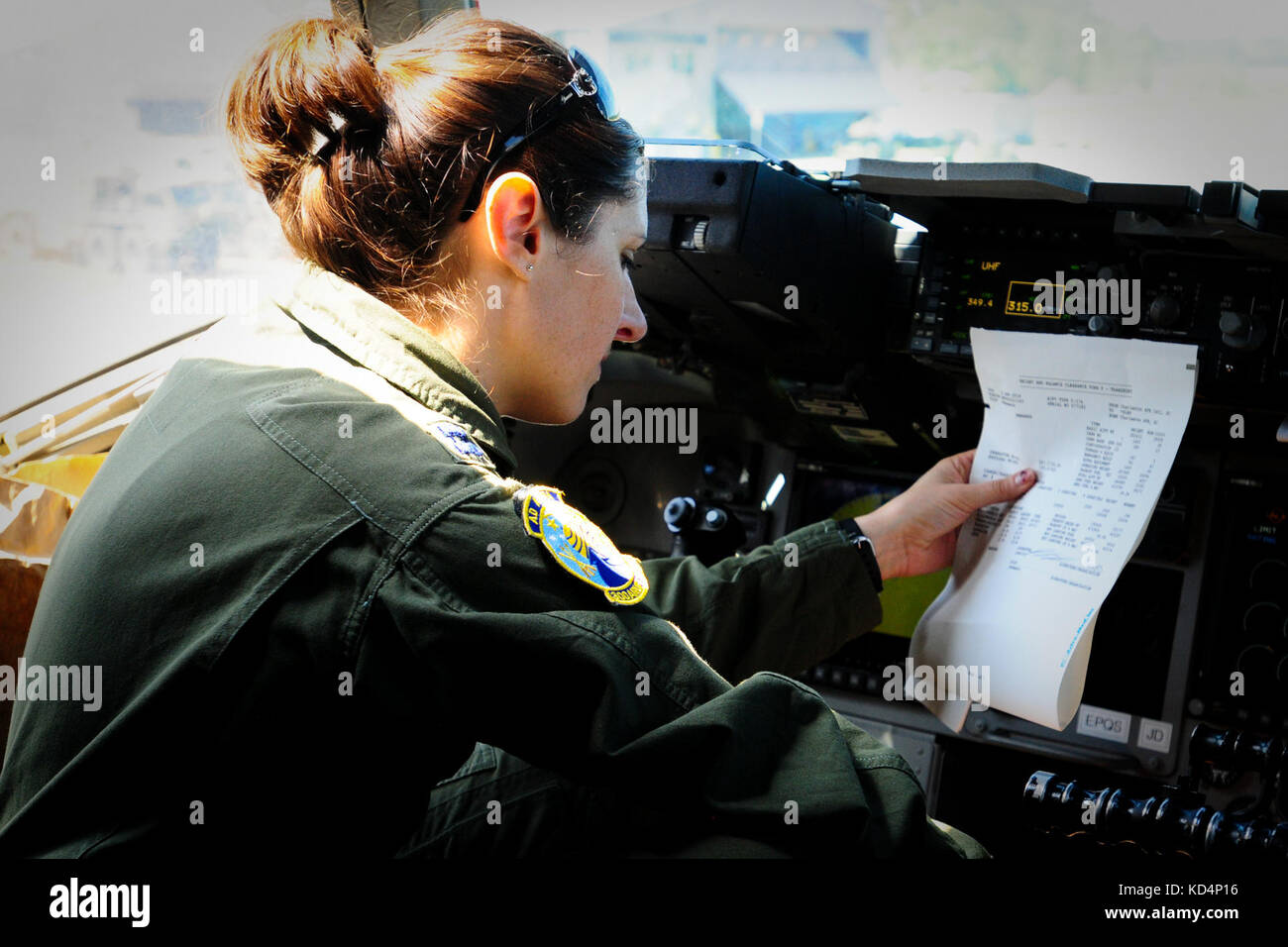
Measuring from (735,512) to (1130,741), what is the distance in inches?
27.5

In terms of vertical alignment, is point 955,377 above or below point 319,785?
above

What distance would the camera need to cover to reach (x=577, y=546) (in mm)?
891

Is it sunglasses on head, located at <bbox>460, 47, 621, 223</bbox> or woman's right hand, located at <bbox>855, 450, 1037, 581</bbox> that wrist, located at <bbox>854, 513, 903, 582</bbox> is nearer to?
woman's right hand, located at <bbox>855, 450, 1037, 581</bbox>

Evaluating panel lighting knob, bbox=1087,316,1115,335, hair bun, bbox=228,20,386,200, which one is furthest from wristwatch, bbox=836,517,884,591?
hair bun, bbox=228,20,386,200

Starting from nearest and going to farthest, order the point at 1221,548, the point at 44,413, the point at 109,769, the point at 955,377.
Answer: the point at 109,769 → the point at 1221,548 → the point at 955,377 → the point at 44,413

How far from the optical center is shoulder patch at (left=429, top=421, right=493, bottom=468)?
884mm

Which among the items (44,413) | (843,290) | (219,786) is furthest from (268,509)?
(44,413)

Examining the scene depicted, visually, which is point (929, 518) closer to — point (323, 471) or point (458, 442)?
point (458, 442)

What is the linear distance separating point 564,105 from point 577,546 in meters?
0.43

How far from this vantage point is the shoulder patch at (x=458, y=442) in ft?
2.90

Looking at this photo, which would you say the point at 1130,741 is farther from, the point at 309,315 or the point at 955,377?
the point at 309,315

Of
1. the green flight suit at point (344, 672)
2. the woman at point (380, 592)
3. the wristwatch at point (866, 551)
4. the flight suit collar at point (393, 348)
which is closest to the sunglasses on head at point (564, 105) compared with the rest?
the woman at point (380, 592)
